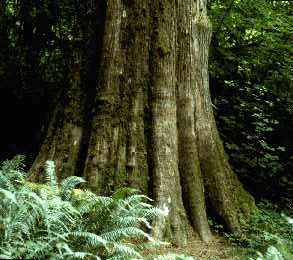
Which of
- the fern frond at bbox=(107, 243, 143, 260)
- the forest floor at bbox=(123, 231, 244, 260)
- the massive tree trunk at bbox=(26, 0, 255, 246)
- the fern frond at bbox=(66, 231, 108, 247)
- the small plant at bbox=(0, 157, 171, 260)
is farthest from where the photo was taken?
the massive tree trunk at bbox=(26, 0, 255, 246)

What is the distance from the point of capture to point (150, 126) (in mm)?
6270

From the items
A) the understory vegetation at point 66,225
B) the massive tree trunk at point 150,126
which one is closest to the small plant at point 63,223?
the understory vegetation at point 66,225

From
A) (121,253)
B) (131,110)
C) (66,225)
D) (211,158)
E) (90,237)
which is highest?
(131,110)

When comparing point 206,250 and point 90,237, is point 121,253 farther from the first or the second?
point 206,250

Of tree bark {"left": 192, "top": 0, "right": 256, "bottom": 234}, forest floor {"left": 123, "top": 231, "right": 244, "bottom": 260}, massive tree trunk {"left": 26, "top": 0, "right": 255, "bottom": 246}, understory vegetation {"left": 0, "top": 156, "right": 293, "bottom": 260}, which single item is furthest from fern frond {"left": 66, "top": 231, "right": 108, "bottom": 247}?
tree bark {"left": 192, "top": 0, "right": 256, "bottom": 234}

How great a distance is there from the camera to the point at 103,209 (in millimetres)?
4824

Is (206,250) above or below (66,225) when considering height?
below

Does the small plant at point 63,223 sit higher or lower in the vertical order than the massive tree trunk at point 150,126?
lower

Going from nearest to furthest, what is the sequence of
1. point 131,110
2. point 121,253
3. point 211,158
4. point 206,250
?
point 121,253 < point 206,250 < point 131,110 < point 211,158

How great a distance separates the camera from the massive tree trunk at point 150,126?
6.02 m

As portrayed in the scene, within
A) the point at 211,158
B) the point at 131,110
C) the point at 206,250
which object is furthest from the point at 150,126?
the point at 206,250

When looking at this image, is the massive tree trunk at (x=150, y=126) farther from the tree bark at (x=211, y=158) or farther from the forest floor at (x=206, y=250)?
the forest floor at (x=206, y=250)

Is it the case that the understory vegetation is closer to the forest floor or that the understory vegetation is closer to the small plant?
the small plant

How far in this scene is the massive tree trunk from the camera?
19.7 ft
